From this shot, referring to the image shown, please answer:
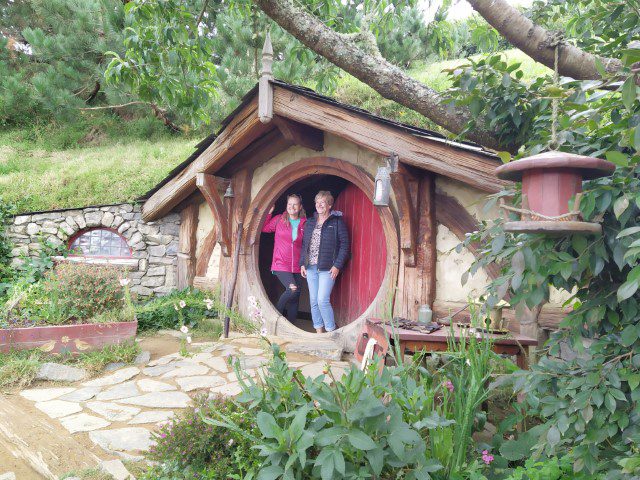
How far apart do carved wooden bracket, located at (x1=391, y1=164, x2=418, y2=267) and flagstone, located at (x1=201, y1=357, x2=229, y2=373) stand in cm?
199

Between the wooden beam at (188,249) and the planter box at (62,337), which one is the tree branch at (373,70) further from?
the wooden beam at (188,249)

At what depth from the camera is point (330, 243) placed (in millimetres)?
5613

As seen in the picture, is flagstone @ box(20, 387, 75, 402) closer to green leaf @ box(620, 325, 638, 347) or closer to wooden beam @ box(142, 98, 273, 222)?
wooden beam @ box(142, 98, 273, 222)

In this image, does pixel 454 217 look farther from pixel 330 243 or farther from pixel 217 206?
pixel 217 206

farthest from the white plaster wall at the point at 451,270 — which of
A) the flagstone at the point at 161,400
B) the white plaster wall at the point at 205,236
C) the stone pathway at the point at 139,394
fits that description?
the white plaster wall at the point at 205,236

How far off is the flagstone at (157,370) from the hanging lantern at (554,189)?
355 cm

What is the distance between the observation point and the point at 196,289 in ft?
21.2

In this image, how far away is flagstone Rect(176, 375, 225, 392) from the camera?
12.6ft

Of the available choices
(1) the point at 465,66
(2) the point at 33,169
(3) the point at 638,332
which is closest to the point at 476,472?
(3) the point at 638,332

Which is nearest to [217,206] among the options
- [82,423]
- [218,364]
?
[218,364]

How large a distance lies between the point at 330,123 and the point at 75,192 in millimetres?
4746

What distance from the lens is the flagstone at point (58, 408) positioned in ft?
10.9

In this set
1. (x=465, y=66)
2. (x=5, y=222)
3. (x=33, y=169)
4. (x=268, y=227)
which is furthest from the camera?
(x=33, y=169)

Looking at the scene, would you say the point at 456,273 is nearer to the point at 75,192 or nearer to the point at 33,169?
the point at 75,192
